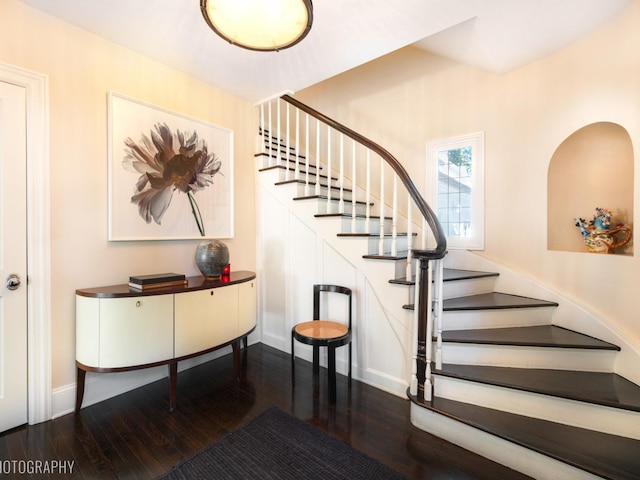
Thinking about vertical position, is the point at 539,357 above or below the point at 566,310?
below

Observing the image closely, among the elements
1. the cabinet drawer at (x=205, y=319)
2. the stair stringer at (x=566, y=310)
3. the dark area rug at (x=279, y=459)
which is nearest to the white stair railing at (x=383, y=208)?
the stair stringer at (x=566, y=310)

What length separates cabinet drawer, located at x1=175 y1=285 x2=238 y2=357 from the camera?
2.12m

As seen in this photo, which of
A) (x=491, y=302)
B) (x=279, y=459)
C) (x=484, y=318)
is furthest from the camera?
(x=491, y=302)

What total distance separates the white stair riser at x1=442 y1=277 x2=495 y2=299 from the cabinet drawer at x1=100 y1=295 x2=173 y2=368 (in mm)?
2291

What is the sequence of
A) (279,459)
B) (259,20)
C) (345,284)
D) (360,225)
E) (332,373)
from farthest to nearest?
(360,225), (345,284), (332,373), (279,459), (259,20)

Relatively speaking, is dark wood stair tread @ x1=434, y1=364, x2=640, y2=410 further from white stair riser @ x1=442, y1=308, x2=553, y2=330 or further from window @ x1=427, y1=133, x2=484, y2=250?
window @ x1=427, y1=133, x2=484, y2=250

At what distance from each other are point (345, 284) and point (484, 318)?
1164 millimetres

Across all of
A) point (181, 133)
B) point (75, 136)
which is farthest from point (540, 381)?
point (75, 136)

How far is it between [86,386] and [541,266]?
3.90 metres

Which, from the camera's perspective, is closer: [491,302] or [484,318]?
[484,318]

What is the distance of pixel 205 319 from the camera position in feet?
7.39

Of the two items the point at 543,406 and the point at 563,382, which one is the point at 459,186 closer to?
the point at 563,382

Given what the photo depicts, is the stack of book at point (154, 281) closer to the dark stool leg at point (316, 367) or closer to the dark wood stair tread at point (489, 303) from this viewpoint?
the dark stool leg at point (316, 367)

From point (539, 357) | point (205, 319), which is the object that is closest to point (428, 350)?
point (539, 357)
